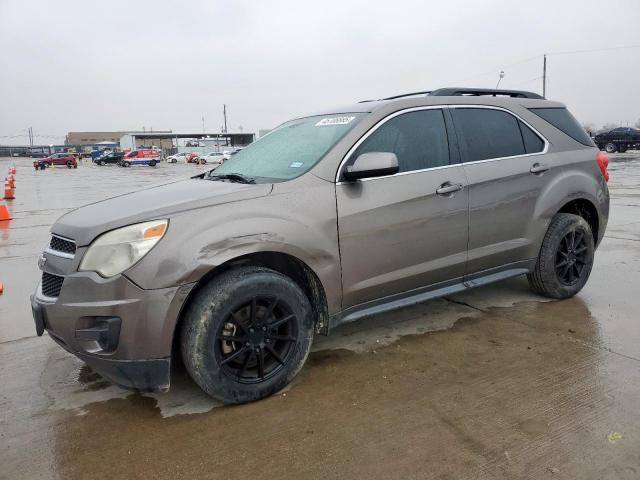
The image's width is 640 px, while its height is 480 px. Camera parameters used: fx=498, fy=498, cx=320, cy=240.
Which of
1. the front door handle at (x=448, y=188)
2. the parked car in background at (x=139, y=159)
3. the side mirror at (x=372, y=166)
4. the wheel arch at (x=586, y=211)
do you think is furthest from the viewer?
the parked car in background at (x=139, y=159)

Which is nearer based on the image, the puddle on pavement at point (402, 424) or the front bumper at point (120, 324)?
the puddle on pavement at point (402, 424)

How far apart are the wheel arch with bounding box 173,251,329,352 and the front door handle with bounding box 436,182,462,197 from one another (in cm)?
112

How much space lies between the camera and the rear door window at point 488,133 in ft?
12.4

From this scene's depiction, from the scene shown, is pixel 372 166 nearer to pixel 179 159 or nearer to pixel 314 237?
pixel 314 237

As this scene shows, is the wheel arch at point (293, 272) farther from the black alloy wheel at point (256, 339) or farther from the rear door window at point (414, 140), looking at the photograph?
the rear door window at point (414, 140)

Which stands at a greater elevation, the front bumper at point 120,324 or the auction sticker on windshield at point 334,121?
the auction sticker on windshield at point 334,121

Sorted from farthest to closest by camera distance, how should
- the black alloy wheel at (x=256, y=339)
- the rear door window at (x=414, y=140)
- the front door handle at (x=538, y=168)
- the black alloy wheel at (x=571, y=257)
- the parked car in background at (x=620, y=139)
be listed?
the parked car in background at (x=620, y=139) → the black alloy wheel at (x=571, y=257) → the front door handle at (x=538, y=168) → the rear door window at (x=414, y=140) → the black alloy wheel at (x=256, y=339)

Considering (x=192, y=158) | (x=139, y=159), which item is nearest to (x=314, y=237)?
(x=139, y=159)

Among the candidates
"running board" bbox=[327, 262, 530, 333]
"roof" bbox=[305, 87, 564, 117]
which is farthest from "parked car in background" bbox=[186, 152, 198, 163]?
"running board" bbox=[327, 262, 530, 333]

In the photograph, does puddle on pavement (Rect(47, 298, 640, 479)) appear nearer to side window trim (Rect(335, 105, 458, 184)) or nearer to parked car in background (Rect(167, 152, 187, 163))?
side window trim (Rect(335, 105, 458, 184))

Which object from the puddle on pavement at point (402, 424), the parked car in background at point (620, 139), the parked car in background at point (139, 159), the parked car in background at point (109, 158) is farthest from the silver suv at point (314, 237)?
the parked car in background at point (109, 158)

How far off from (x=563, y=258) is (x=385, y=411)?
2.51m

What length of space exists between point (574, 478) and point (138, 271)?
7.27 ft

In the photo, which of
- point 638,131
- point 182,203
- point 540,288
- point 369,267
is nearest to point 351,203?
point 369,267
